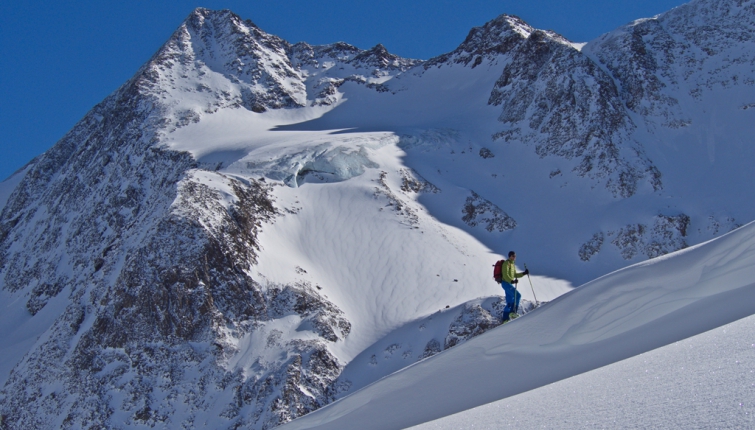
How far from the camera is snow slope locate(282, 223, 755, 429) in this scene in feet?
22.6

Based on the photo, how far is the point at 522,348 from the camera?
7.87m

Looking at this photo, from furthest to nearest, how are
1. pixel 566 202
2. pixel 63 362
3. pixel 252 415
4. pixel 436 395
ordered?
pixel 566 202 < pixel 63 362 < pixel 252 415 < pixel 436 395

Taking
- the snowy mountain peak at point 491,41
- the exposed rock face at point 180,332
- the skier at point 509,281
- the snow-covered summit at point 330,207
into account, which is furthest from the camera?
the snowy mountain peak at point 491,41

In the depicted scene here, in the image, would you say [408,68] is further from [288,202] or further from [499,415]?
[499,415]

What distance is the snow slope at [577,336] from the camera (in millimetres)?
6898

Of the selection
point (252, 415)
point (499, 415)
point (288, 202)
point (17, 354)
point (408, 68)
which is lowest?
point (499, 415)

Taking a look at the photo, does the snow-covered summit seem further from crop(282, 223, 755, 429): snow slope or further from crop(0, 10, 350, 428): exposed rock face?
crop(282, 223, 755, 429): snow slope

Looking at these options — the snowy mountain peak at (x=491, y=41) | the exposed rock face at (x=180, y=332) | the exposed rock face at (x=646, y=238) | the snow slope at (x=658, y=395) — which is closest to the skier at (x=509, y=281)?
the snow slope at (x=658, y=395)

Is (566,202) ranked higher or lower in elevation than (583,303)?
higher

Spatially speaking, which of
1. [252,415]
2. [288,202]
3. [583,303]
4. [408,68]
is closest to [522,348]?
[583,303]

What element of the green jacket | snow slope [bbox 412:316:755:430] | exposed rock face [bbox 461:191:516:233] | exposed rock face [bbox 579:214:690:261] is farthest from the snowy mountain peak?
snow slope [bbox 412:316:755:430]

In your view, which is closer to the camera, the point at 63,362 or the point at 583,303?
the point at 583,303

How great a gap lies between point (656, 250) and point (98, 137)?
49419 mm

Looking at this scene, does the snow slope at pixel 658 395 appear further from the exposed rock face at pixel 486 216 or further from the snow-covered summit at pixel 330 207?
the exposed rock face at pixel 486 216
